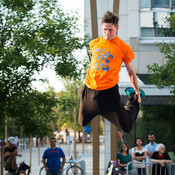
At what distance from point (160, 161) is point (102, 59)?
648cm

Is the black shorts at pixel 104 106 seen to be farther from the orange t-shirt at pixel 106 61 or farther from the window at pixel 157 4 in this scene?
the window at pixel 157 4

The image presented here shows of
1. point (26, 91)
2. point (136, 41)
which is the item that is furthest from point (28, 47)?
point (136, 41)

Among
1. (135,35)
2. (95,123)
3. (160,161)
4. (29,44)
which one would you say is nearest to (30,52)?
(29,44)

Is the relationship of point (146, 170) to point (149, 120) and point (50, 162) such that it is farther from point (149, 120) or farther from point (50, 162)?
point (149, 120)

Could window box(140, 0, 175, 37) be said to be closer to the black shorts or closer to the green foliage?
the green foliage

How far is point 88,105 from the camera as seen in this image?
4.70m

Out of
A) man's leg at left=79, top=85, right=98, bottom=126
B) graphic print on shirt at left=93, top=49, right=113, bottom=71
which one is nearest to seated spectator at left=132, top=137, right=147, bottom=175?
man's leg at left=79, top=85, right=98, bottom=126

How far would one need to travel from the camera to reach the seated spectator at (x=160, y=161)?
1044cm

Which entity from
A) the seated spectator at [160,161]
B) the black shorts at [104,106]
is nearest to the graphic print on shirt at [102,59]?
the black shorts at [104,106]

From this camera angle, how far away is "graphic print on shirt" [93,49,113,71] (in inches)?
176

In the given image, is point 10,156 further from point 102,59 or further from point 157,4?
point 102,59

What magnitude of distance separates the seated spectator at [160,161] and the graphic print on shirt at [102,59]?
6.36 meters

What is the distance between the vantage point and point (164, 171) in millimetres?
10508

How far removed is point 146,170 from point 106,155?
18.4 ft
